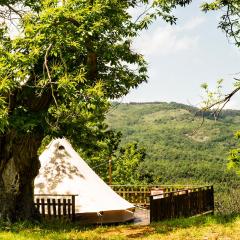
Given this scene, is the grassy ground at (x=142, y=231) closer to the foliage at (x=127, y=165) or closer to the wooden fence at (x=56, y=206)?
the wooden fence at (x=56, y=206)

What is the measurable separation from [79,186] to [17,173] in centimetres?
325

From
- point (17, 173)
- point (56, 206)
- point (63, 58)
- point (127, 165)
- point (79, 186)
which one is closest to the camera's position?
point (63, 58)

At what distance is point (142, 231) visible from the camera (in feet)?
49.5

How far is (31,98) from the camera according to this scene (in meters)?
16.1

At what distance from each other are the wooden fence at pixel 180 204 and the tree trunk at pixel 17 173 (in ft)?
16.8

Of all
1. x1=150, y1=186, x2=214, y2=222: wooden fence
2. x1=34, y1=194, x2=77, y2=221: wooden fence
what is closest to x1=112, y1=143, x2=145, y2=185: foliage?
x1=150, y1=186, x2=214, y2=222: wooden fence

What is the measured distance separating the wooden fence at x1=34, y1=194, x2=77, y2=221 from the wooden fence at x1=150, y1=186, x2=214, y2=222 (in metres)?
3.38

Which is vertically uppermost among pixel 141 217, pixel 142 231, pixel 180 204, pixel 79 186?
pixel 79 186

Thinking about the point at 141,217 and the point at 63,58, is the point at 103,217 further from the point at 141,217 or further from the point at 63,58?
the point at 63,58

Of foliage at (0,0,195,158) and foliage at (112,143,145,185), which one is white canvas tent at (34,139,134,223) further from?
foliage at (112,143,145,185)

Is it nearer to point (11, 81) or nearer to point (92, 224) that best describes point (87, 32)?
point (11, 81)

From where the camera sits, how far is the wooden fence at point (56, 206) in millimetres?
18344

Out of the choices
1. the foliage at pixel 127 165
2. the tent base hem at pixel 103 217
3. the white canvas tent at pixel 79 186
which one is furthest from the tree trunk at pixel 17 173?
the foliage at pixel 127 165

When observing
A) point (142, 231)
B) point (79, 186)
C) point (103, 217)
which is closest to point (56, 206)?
point (79, 186)
